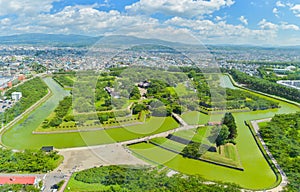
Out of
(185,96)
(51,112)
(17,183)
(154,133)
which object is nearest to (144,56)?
(185,96)

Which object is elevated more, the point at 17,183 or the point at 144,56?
the point at 144,56

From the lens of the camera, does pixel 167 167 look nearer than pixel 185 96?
Yes

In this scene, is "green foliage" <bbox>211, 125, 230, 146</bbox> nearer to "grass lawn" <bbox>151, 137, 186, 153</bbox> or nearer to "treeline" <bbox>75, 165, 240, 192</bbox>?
"grass lawn" <bbox>151, 137, 186, 153</bbox>

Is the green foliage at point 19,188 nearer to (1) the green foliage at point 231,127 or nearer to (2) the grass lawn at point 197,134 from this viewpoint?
(2) the grass lawn at point 197,134

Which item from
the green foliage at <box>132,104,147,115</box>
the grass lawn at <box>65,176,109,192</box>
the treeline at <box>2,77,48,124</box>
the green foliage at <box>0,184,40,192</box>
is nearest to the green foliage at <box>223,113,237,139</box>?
the green foliage at <box>132,104,147,115</box>

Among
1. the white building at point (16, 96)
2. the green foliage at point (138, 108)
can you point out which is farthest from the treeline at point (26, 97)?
the green foliage at point (138, 108)

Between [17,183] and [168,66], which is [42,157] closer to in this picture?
[17,183]
